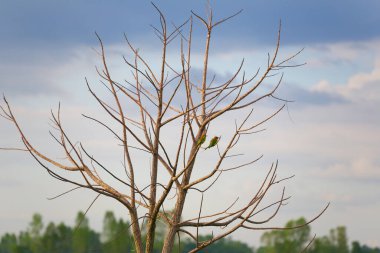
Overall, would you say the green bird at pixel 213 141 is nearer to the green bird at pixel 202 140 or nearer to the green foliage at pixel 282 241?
the green bird at pixel 202 140

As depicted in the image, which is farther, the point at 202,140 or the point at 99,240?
the point at 99,240

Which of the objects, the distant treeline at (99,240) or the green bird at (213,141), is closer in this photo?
the green bird at (213,141)

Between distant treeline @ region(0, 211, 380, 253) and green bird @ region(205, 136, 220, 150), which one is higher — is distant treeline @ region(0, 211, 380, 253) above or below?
above

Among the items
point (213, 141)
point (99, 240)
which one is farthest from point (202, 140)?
point (99, 240)

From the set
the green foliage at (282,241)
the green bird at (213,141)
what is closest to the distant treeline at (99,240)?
Answer: the green foliage at (282,241)

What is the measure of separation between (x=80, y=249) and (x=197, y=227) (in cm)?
3761

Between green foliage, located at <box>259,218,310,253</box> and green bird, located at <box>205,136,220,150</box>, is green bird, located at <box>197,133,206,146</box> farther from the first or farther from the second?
green foliage, located at <box>259,218,310,253</box>

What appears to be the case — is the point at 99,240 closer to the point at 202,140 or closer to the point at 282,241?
the point at 282,241

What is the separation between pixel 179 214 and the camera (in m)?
4.49

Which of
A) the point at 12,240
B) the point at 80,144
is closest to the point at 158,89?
the point at 80,144

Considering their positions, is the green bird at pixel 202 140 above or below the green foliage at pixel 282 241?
below

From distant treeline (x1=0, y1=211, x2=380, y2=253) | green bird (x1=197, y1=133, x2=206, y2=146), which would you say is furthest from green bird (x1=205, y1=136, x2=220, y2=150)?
distant treeline (x1=0, y1=211, x2=380, y2=253)

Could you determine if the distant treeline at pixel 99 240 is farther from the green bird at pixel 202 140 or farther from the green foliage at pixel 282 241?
the green bird at pixel 202 140

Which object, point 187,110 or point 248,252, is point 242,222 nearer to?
point 187,110
